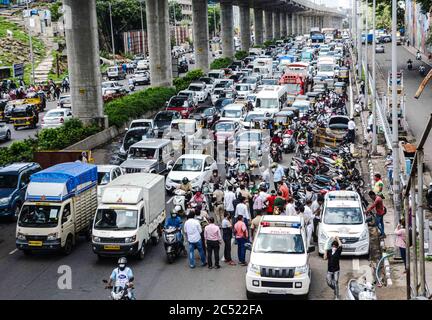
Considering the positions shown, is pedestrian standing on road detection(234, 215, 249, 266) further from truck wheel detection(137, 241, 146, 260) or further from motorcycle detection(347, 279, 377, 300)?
motorcycle detection(347, 279, 377, 300)

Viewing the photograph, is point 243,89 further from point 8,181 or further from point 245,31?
point 245,31

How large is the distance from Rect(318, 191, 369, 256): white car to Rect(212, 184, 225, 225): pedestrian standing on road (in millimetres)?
3279

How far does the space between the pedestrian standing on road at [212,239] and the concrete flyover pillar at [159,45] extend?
134 feet

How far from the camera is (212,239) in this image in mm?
18047

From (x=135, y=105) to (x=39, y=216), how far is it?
92.4 feet

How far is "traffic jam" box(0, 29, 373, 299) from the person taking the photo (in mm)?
17062

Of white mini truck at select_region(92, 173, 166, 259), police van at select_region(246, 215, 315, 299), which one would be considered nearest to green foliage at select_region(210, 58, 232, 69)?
white mini truck at select_region(92, 173, 166, 259)

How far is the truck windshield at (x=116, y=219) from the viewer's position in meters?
19.1

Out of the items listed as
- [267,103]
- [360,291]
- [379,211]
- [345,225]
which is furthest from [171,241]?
[267,103]

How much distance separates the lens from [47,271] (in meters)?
18.9
